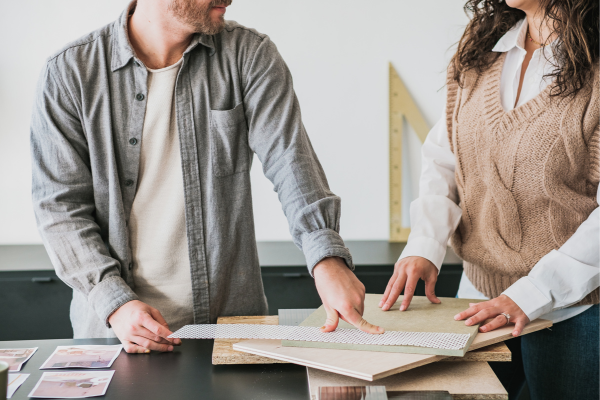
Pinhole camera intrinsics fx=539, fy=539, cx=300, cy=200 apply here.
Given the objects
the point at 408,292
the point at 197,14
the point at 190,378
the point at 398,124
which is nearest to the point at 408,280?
the point at 408,292

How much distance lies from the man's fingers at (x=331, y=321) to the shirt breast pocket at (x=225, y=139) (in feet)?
1.52

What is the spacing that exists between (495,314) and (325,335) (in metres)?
0.36

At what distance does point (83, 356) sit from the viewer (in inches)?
39.6

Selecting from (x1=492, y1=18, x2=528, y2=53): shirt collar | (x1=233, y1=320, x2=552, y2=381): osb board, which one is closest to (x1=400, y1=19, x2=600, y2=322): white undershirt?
(x1=492, y1=18, x2=528, y2=53): shirt collar

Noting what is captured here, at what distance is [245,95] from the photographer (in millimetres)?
1326

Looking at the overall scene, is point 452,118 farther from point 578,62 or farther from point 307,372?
point 307,372

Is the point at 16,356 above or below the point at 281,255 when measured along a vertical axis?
above

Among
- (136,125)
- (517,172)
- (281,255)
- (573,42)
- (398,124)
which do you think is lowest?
(281,255)

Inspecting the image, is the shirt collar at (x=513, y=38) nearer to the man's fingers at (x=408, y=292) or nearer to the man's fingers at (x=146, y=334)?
the man's fingers at (x=408, y=292)

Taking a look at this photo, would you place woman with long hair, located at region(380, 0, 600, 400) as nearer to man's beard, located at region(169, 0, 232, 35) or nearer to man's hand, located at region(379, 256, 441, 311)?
man's hand, located at region(379, 256, 441, 311)

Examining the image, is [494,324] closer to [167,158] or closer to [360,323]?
[360,323]

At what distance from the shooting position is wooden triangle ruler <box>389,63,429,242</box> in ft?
8.50

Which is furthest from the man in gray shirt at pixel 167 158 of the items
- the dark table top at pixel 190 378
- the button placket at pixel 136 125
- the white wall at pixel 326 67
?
the white wall at pixel 326 67

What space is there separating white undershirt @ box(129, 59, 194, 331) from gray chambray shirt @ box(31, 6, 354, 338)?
2 cm
